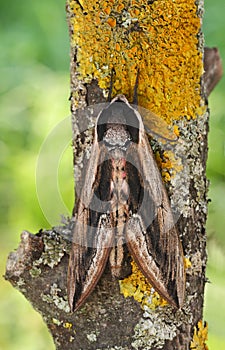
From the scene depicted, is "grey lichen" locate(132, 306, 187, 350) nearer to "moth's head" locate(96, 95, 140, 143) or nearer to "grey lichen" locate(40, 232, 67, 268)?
"grey lichen" locate(40, 232, 67, 268)

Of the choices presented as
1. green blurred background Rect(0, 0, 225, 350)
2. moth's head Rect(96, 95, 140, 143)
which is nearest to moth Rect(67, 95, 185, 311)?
moth's head Rect(96, 95, 140, 143)

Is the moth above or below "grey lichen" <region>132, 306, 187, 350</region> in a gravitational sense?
above

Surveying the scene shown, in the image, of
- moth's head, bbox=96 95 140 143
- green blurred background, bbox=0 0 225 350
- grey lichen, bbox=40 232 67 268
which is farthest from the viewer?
green blurred background, bbox=0 0 225 350

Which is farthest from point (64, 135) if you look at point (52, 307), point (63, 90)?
point (63, 90)

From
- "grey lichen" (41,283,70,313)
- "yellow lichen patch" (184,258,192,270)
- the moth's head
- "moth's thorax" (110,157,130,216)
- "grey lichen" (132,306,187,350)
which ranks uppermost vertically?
the moth's head

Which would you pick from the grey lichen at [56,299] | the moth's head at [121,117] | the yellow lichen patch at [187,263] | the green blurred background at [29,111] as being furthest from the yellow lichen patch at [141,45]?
the green blurred background at [29,111]

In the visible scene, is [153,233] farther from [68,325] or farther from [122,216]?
[68,325]

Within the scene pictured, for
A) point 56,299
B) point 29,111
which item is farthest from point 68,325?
point 29,111

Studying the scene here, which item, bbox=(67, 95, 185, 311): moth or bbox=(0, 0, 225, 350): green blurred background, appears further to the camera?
bbox=(0, 0, 225, 350): green blurred background
